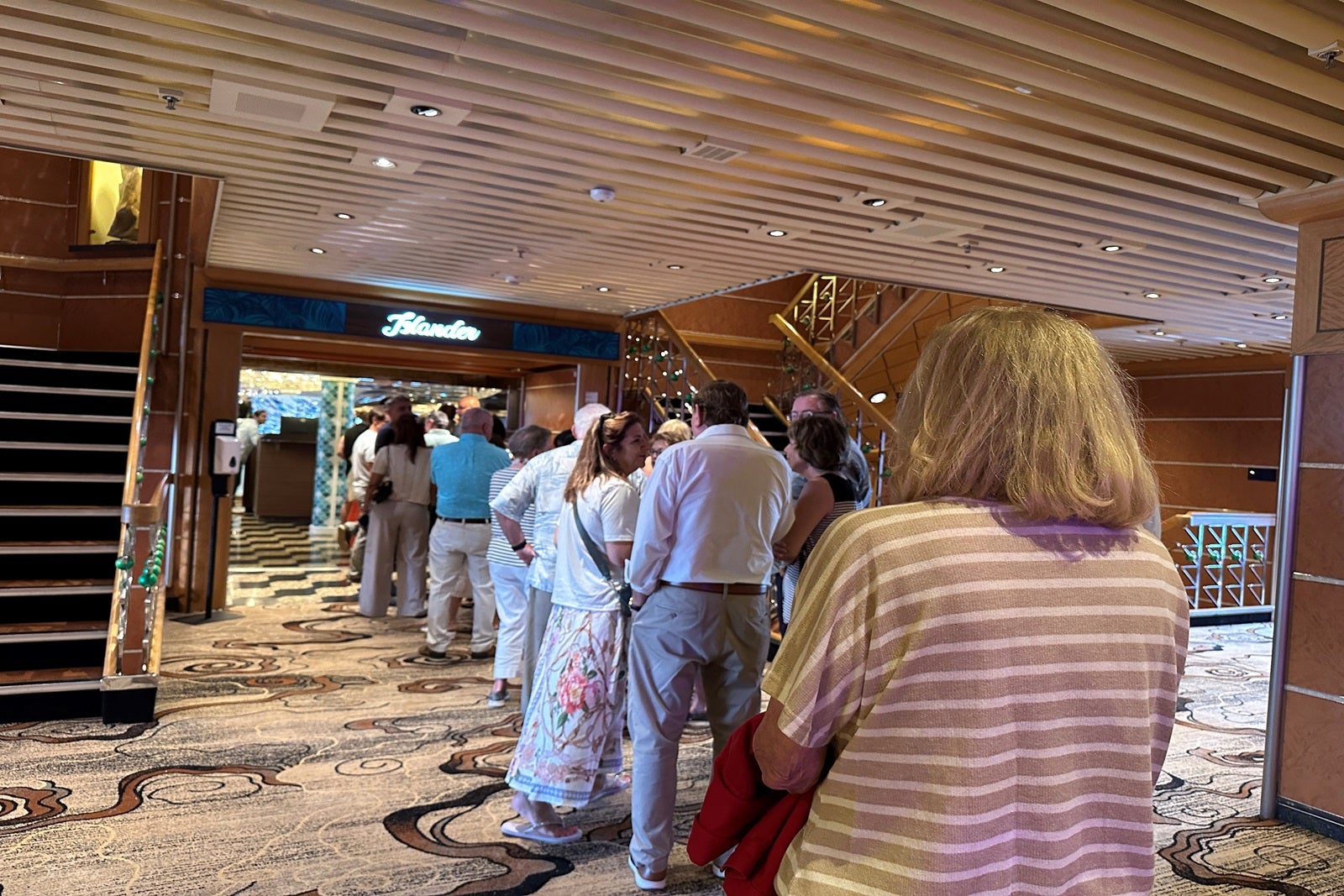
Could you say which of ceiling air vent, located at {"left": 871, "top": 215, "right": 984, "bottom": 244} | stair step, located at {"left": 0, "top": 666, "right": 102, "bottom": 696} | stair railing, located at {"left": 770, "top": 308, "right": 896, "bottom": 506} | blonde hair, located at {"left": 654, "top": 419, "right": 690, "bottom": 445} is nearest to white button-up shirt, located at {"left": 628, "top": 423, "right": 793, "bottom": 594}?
blonde hair, located at {"left": 654, "top": 419, "right": 690, "bottom": 445}

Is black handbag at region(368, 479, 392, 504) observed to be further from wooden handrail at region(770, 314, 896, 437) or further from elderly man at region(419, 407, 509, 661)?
wooden handrail at region(770, 314, 896, 437)

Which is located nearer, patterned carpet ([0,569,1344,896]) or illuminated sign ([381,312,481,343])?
patterned carpet ([0,569,1344,896])

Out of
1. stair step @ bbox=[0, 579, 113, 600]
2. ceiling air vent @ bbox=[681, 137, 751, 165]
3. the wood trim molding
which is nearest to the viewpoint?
ceiling air vent @ bbox=[681, 137, 751, 165]

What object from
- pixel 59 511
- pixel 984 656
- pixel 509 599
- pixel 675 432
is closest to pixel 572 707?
pixel 509 599

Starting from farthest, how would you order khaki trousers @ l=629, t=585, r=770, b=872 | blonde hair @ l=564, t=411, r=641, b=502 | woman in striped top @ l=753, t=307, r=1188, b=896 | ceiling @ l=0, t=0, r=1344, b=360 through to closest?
blonde hair @ l=564, t=411, r=641, b=502 < ceiling @ l=0, t=0, r=1344, b=360 < khaki trousers @ l=629, t=585, r=770, b=872 < woman in striped top @ l=753, t=307, r=1188, b=896

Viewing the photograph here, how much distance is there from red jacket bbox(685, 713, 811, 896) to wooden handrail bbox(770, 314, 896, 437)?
26.1ft

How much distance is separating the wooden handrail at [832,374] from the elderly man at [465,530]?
158 inches

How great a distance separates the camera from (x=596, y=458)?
3875 mm

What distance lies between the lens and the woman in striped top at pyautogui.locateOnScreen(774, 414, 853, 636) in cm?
401

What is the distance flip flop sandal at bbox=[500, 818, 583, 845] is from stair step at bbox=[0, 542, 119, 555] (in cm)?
358

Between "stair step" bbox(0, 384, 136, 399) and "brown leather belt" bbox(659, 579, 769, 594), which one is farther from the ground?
"stair step" bbox(0, 384, 136, 399)

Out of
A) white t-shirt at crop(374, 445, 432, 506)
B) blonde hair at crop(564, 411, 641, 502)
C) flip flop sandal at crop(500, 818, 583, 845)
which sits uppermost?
blonde hair at crop(564, 411, 641, 502)

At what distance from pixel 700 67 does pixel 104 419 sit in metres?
5.37

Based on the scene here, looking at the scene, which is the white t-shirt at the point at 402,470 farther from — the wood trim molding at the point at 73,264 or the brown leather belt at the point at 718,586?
the brown leather belt at the point at 718,586
